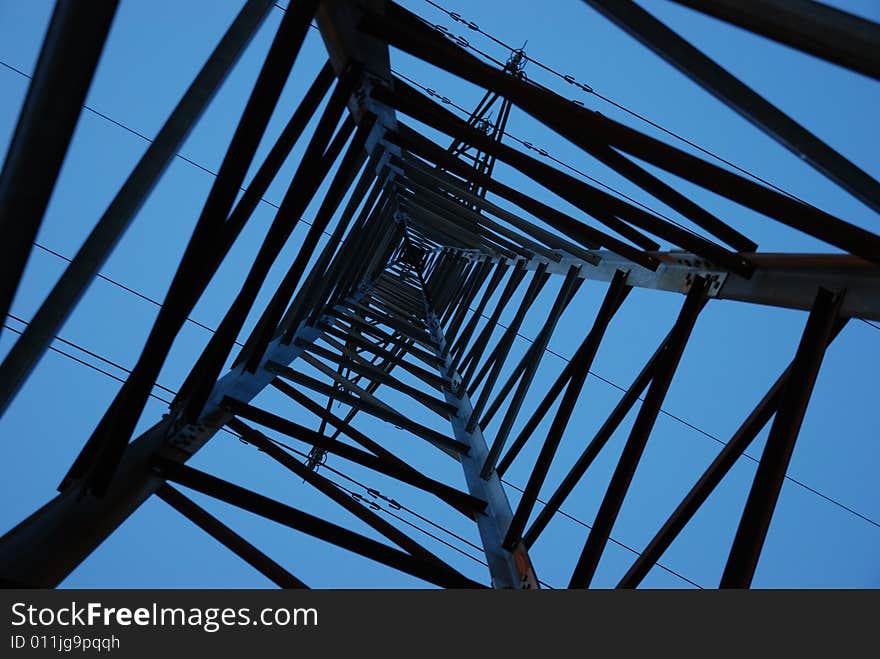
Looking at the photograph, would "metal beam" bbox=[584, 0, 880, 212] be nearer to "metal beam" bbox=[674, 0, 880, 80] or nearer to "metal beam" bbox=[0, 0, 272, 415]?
"metal beam" bbox=[674, 0, 880, 80]

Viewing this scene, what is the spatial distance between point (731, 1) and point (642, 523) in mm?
51182

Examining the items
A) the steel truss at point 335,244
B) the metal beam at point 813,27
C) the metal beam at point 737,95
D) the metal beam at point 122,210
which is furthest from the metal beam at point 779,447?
the metal beam at point 122,210

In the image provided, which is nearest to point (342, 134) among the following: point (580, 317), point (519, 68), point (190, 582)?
point (519, 68)

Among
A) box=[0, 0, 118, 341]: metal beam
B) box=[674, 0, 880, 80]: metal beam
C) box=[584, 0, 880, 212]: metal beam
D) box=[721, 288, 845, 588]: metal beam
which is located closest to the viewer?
box=[674, 0, 880, 80]: metal beam

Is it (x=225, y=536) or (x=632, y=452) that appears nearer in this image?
(x=225, y=536)

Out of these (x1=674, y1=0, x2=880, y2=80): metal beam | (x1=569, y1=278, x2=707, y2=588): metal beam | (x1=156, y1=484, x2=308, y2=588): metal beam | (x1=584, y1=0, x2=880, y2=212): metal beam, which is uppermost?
(x1=584, y1=0, x2=880, y2=212): metal beam

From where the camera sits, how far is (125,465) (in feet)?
11.9

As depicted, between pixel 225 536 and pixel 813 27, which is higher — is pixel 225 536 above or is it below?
below

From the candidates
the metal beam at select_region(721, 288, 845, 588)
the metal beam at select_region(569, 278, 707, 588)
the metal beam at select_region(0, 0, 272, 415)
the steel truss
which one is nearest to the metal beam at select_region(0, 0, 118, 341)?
the steel truss

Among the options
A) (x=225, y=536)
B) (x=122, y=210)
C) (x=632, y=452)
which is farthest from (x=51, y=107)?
(x=632, y=452)

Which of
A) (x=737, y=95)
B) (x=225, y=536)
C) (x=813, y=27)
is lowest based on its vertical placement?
(x=225, y=536)

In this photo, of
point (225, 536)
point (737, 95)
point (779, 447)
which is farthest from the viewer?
point (225, 536)

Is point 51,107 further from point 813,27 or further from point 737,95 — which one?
point 737,95
